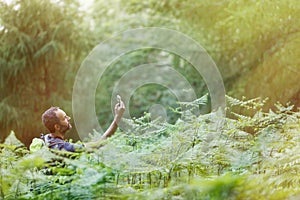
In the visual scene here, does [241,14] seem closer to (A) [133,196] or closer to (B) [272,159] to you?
Result: (B) [272,159]

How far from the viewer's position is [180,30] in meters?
13.5

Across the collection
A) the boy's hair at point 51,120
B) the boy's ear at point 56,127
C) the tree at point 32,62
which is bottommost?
the boy's ear at point 56,127

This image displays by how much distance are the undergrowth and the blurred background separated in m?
5.87

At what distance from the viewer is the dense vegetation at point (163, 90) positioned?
2.07 metres

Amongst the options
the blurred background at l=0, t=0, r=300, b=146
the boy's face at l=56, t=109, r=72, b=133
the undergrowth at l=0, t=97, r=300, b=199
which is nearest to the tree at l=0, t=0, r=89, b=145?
the blurred background at l=0, t=0, r=300, b=146

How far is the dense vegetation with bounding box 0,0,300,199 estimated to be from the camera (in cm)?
207

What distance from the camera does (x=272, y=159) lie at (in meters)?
2.35

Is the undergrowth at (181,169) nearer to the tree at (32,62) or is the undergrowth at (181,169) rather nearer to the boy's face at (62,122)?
the boy's face at (62,122)

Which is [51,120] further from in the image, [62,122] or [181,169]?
[181,169]

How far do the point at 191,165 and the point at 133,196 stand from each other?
733 millimetres

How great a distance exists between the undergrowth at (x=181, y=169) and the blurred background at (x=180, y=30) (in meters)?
5.87

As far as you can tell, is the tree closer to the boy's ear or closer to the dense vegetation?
the dense vegetation

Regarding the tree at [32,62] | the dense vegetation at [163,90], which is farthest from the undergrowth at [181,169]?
the tree at [32,62]

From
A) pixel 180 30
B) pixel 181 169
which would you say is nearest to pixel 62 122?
pixel 181 169
